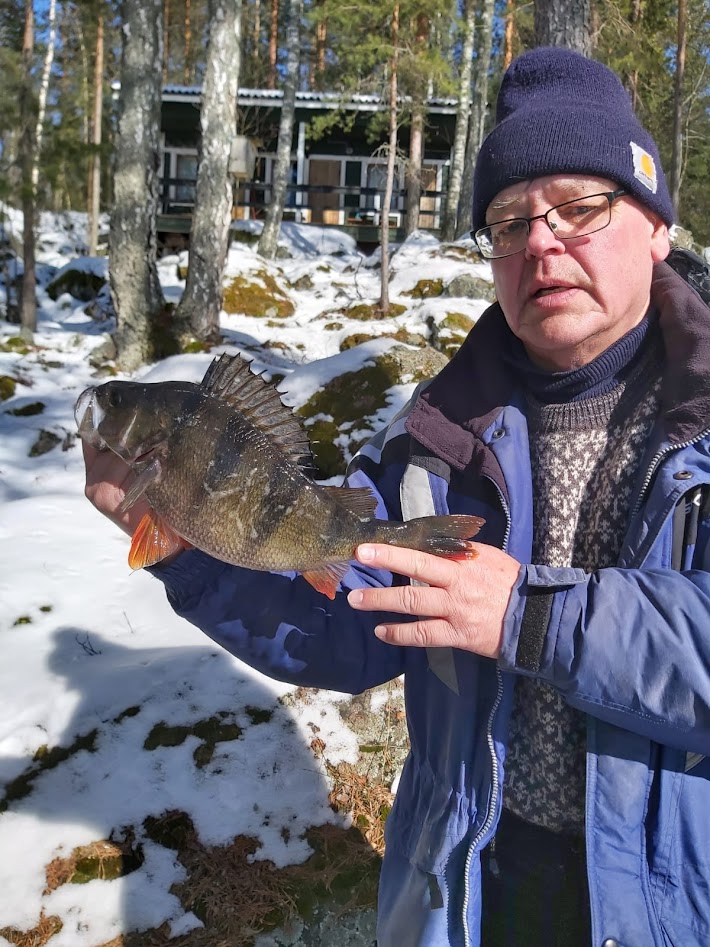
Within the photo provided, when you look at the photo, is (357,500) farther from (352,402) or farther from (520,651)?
(352,402)

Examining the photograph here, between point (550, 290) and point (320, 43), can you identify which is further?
point (320, 43)

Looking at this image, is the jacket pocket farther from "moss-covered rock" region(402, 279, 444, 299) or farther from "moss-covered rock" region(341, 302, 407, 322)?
"moss-covered rock" region(402, 279, 444, 299)

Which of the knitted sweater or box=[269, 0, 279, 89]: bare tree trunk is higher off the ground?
box=[269, 0, 279, 89]: bare tree trunk

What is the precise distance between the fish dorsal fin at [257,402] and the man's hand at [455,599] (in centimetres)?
58

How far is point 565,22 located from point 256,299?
8.16 metres

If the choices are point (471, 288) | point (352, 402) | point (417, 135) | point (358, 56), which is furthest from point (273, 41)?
point (352, 402)

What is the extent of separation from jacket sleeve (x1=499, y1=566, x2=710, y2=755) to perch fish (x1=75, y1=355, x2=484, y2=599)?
0.42 meters

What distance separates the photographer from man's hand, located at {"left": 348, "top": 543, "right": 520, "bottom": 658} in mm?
1450

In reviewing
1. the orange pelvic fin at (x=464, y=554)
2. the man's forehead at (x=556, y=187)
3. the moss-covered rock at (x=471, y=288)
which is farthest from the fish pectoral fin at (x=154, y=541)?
the moss-covered rock at (x=471, y=288)

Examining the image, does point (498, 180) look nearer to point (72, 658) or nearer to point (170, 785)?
point (170, 785)

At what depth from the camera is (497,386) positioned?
1987 millimetres

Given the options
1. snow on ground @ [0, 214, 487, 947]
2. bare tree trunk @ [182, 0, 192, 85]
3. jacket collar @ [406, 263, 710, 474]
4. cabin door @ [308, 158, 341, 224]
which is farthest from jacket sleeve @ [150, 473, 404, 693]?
bare tree trunk @ [182, 0, 192, 85]

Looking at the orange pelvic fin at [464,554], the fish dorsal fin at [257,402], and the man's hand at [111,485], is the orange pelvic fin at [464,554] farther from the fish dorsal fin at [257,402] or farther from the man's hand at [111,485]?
the man's hand at [111,485]

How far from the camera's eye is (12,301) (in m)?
16.7
